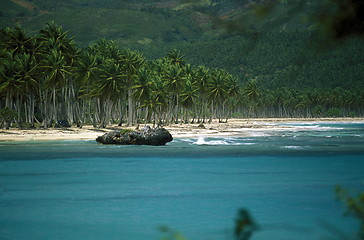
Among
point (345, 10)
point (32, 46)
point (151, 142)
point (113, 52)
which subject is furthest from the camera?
point (113, 52)

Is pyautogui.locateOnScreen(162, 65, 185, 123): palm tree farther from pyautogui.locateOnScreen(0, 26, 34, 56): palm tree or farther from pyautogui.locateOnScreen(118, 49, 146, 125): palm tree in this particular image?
pyautogui.locateOnScreen(0, 26, 34, 56): palm tree

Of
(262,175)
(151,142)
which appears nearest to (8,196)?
(262,175)

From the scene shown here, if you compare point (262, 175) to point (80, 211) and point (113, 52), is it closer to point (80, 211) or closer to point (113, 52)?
point (80, 211)

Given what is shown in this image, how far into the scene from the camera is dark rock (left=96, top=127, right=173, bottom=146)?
6094cm

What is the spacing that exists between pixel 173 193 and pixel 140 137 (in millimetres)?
32633

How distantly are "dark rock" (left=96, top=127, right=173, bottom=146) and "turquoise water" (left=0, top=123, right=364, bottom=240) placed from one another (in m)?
10.2

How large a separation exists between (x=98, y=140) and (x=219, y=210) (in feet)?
136

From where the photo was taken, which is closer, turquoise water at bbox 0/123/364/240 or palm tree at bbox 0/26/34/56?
turquoise water at bbox 0/123/364/240

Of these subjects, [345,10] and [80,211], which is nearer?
[345,10]

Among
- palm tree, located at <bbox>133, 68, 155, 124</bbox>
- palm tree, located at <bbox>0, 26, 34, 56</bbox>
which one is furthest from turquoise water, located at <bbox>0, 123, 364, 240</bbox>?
palm tree, located at <bbox>133, 68, 155, 124</bbox>

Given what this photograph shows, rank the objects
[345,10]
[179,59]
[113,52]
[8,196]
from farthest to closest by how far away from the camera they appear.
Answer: [179,59], [113,52], [8,196], [345,10]

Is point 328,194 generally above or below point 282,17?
below

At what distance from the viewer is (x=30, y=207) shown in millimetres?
24750

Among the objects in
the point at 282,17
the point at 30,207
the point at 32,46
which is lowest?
the point at 30,207
